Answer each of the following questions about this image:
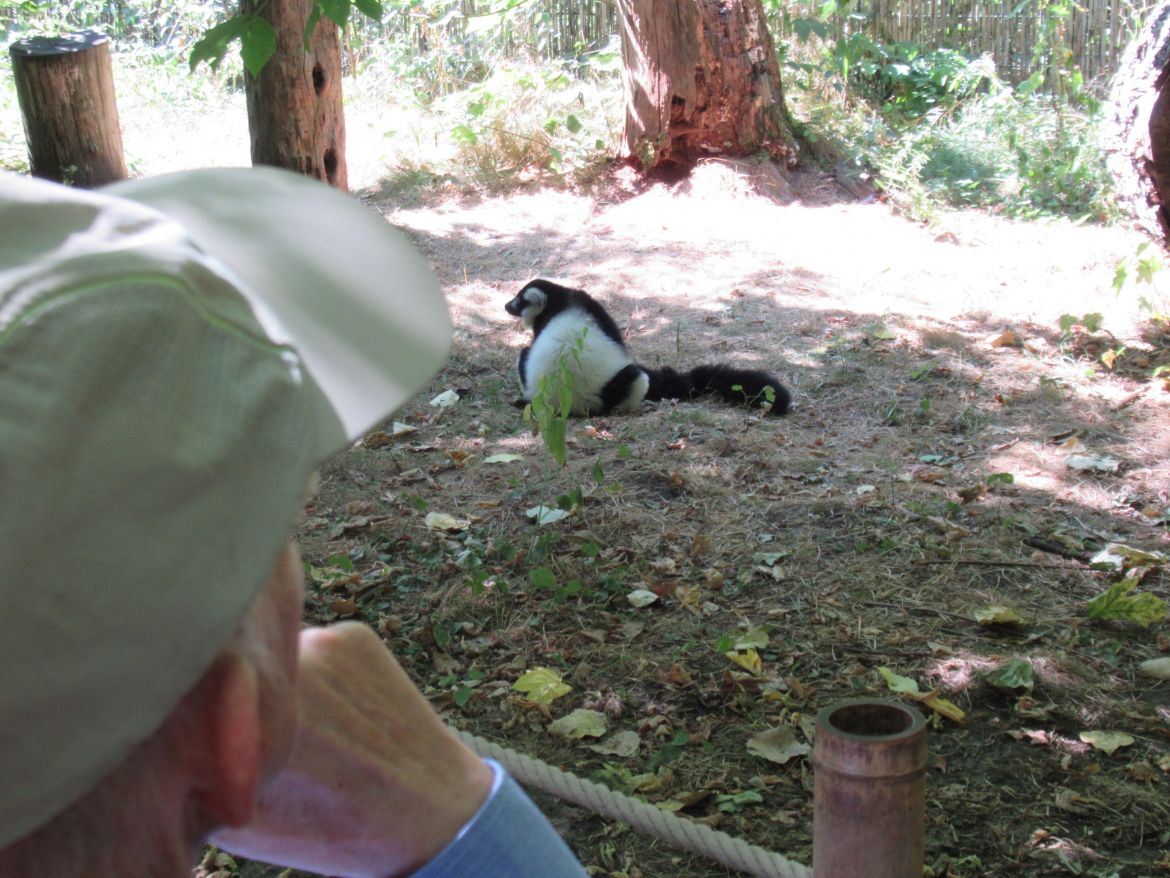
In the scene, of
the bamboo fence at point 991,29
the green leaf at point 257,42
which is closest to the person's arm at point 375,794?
the green leaf at point 257,42

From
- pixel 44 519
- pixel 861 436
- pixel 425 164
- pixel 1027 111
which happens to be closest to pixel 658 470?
pixel 861 436

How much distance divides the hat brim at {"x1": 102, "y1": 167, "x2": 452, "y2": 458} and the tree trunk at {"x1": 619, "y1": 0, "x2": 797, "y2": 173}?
9.43 m

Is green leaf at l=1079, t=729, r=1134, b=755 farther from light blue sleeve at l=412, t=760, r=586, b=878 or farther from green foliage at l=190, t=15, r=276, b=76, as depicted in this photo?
green foliage at l=190, t=15, r=276, b=76

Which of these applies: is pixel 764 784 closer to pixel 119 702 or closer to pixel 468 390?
pixel 119 702

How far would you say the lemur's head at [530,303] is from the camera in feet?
23.3

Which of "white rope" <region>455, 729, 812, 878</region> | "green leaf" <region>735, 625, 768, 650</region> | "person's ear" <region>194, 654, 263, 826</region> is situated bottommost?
"green leaf" <region>735, 625, 768, 650</region>

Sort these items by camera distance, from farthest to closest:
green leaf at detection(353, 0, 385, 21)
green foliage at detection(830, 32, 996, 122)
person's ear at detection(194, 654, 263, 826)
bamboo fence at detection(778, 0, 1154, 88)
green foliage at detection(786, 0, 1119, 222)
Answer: bamboo fence at detection(778, 0, 1154, 88) → green foliage at detection(830, 32, 996, 122) → green foliage at detection(786, 0, 1119, 222) → green leaf at detection(353, 0, 385, 21) → person's ear at detection(194, 654, 263, 826)

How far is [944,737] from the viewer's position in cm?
301

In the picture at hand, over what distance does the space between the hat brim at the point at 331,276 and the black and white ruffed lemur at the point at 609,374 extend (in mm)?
5196

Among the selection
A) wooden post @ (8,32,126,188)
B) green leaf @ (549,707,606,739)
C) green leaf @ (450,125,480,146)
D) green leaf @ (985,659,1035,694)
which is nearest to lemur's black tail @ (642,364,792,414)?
green leaf @ (985,659,1035,694)

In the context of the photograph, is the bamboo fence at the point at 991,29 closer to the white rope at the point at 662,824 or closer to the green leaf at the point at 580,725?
the green leaf at the point at 580,725

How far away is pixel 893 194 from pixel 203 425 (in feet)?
32.0

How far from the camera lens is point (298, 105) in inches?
221

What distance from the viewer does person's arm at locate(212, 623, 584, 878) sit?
1021 millimetres
